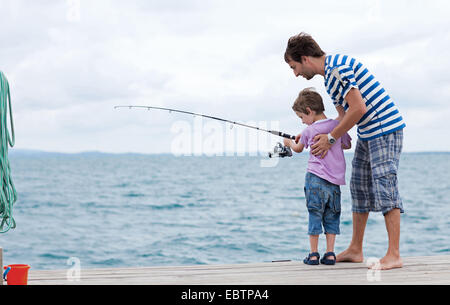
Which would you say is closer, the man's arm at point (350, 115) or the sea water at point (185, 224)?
the man's arm at point (350, 115)

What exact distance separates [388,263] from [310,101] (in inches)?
35.8

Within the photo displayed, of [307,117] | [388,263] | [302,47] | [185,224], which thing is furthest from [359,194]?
[185,224]

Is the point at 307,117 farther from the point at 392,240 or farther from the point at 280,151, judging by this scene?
the point at 392,240

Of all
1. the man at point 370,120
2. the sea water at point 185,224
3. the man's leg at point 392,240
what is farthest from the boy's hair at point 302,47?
the sea water at point 185,224

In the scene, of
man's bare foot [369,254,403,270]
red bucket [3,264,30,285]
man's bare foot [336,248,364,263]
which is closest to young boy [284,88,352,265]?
man's bare foot [336,248,364,263]

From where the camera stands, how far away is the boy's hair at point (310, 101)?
9.37 feet

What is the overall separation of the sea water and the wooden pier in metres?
9.49

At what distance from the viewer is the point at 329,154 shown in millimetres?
2828

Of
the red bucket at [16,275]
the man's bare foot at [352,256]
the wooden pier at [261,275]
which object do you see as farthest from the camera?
the man's bare foot at [352,256]

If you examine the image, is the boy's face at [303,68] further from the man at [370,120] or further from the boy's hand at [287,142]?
the boy's hand at [287,142]

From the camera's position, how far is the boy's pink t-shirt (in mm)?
2828

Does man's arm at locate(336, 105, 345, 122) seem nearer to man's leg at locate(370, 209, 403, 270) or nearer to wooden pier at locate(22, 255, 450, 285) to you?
man's leg at locate(370, 209, 403, 270)

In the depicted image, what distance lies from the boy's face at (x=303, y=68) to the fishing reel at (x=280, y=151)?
40 cm
